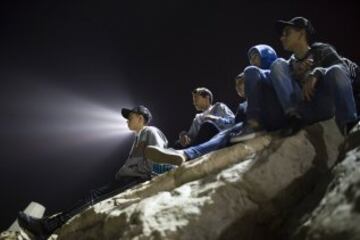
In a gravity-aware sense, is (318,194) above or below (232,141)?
below

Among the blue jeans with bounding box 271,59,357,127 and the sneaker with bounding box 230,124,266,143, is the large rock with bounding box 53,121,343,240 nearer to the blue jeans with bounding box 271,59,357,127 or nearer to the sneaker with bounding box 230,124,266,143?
the sneaker with bounding box 230,124,266,143

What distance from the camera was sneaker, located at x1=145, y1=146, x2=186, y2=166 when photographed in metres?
4.91

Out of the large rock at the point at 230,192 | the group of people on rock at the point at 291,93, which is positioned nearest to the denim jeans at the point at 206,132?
the group of people on rock at the point at 291,93

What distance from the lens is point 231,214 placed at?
3.90 metres

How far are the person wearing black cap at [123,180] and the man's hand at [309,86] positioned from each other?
2.20 m

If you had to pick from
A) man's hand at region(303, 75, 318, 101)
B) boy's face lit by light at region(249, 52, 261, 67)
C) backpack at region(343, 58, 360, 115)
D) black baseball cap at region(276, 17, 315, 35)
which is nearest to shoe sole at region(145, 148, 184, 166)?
man's hand at region(303, 75, 318, 101)

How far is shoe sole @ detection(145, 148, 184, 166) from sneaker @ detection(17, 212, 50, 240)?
2451 mm

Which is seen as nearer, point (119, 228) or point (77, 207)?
point (119, 228)

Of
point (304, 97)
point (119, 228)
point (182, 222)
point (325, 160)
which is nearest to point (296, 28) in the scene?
point (304, 97)

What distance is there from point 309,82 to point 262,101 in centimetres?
Result: 62

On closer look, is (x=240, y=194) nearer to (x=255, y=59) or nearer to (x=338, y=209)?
(x=338, y=209)

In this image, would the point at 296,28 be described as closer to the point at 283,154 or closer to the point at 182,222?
the point at 283,154

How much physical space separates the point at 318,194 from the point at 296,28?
231cm

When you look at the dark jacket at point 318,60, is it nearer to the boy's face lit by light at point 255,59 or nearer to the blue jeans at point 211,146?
the boy's face lit by light at point 255,59
